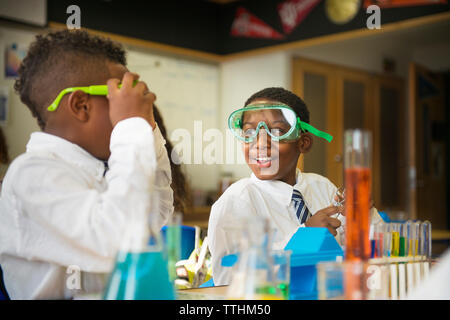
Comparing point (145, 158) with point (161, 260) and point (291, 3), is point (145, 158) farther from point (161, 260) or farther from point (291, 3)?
point (291, 3)

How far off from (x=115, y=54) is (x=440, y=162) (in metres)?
5.86

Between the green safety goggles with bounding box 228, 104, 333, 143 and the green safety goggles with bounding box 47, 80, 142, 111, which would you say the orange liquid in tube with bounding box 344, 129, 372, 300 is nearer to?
the green safety goggles with bounding box 47, 80, 142, 111

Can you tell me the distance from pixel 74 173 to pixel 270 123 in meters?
0.56

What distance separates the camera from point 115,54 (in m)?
1.16

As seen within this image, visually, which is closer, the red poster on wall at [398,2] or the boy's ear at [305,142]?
the boy's ear at [305,142]

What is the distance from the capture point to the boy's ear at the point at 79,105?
1.01 meters

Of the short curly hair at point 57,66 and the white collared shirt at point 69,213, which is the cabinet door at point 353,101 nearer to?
the short curly hair at point 57,66

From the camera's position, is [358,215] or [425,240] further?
[425,240]

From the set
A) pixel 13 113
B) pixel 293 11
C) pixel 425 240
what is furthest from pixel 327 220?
pixel 293 11

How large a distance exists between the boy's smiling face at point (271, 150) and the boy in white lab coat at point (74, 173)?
1.26 ft

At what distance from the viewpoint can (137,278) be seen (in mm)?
733

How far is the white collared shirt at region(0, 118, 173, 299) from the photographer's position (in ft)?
2.75

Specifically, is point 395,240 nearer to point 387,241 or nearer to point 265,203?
point 387,241

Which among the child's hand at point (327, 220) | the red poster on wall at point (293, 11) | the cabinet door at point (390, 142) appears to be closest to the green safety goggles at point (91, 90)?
the child's hand at point (327, 220)
